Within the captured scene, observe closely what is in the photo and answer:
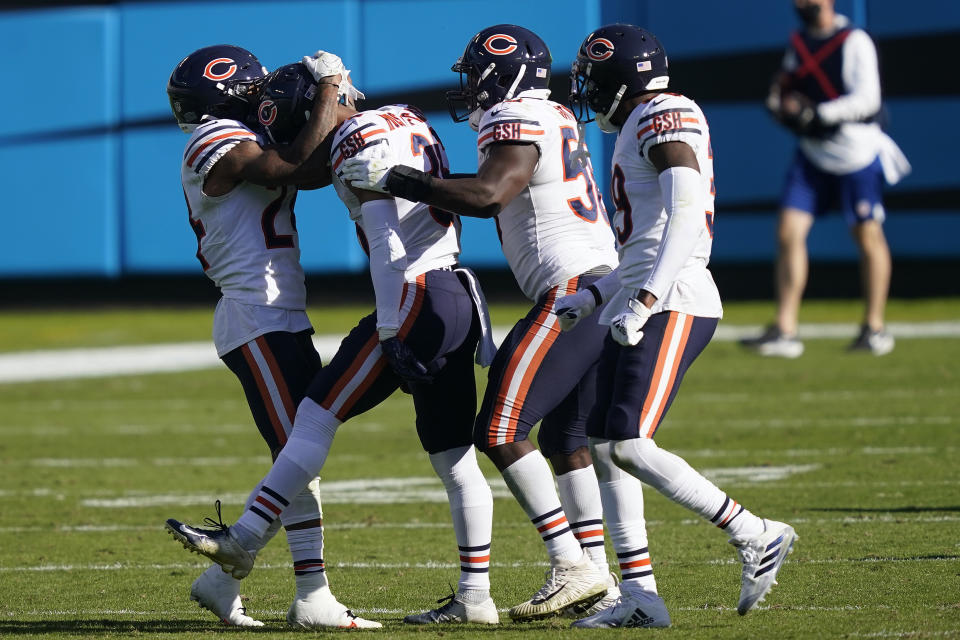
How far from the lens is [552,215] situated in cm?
445

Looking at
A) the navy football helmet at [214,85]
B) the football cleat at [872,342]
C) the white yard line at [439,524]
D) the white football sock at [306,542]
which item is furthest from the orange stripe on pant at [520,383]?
the football cleat at [872,342]

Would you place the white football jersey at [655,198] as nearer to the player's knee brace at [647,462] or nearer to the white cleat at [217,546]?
the player's knee brace at [647,462]

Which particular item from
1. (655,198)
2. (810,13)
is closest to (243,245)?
(655,198)

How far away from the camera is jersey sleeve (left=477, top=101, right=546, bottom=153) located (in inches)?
168

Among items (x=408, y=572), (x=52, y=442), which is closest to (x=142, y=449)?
(x=52, y=442)

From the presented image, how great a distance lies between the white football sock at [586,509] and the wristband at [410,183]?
3.10 ft

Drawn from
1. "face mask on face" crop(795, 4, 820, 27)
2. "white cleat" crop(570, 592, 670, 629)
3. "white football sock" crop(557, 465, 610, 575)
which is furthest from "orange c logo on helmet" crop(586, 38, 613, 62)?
"face mask on face" crop(795, 4, 820, 27)

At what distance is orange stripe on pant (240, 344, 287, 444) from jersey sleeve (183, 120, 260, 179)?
0.52m

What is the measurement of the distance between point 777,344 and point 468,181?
23.2 feet

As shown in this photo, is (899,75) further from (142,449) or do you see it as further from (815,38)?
(142,449)

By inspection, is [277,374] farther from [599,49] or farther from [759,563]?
[759,563]

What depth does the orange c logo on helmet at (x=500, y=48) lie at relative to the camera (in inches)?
177

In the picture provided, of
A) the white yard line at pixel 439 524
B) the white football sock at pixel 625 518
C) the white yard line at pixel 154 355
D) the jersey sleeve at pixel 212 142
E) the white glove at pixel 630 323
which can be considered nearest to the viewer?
the white glove at pixel 630 323

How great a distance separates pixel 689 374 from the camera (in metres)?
10.5
